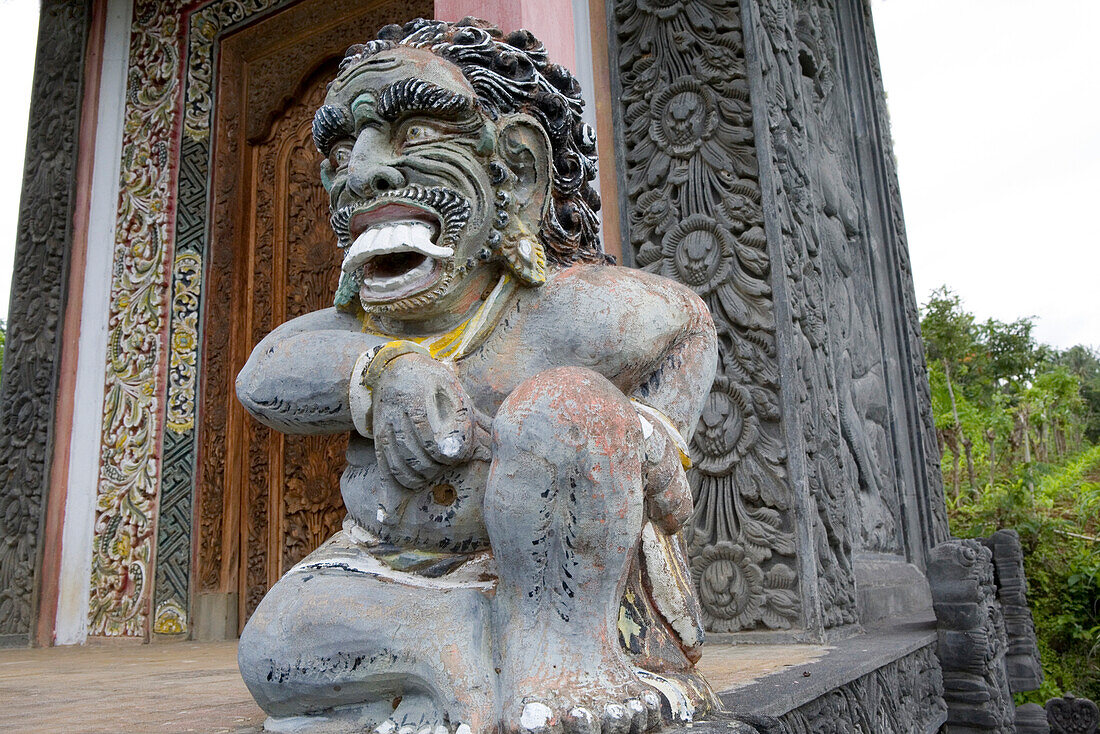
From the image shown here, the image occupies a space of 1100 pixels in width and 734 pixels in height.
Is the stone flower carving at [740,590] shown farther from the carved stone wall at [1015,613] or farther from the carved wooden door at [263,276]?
the carved wooden door at [263,276]

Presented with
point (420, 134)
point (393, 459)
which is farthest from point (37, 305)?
point (393, 459)

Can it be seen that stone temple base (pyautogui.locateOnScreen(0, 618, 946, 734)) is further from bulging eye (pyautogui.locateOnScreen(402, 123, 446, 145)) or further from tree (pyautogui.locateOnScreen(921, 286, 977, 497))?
tree (pyautogui.locateOnScreen(921, 286, 977, 497))

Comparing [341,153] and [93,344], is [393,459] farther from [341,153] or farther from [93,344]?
[93,344]

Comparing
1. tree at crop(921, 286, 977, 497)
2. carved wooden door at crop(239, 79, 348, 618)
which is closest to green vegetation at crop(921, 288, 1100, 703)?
tree at crop(921, 286, 977, 497)

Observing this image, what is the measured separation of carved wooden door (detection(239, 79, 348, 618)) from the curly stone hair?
10.6ft

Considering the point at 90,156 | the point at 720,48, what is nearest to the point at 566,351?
the point at 720,48

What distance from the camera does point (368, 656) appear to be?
1.40 m

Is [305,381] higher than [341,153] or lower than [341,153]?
lower

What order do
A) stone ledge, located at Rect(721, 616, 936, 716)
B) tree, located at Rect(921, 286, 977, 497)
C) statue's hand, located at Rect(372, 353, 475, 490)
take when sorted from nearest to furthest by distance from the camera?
1. statue's hand, located at Rect(372, 353, 475, 490)
2. stone ledge, located at Rect(721, 616, 936, 716)
3. tree, located at Rect(921, 286, 977, 497)

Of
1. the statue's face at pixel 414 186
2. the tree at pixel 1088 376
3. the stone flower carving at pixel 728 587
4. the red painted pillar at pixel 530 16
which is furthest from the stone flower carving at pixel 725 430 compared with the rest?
the tree at pixel 1088 376

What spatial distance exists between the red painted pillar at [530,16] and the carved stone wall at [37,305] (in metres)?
3.46

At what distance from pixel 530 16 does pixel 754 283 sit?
151cm

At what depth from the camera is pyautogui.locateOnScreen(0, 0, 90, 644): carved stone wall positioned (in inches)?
187

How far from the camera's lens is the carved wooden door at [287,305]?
190 inches
